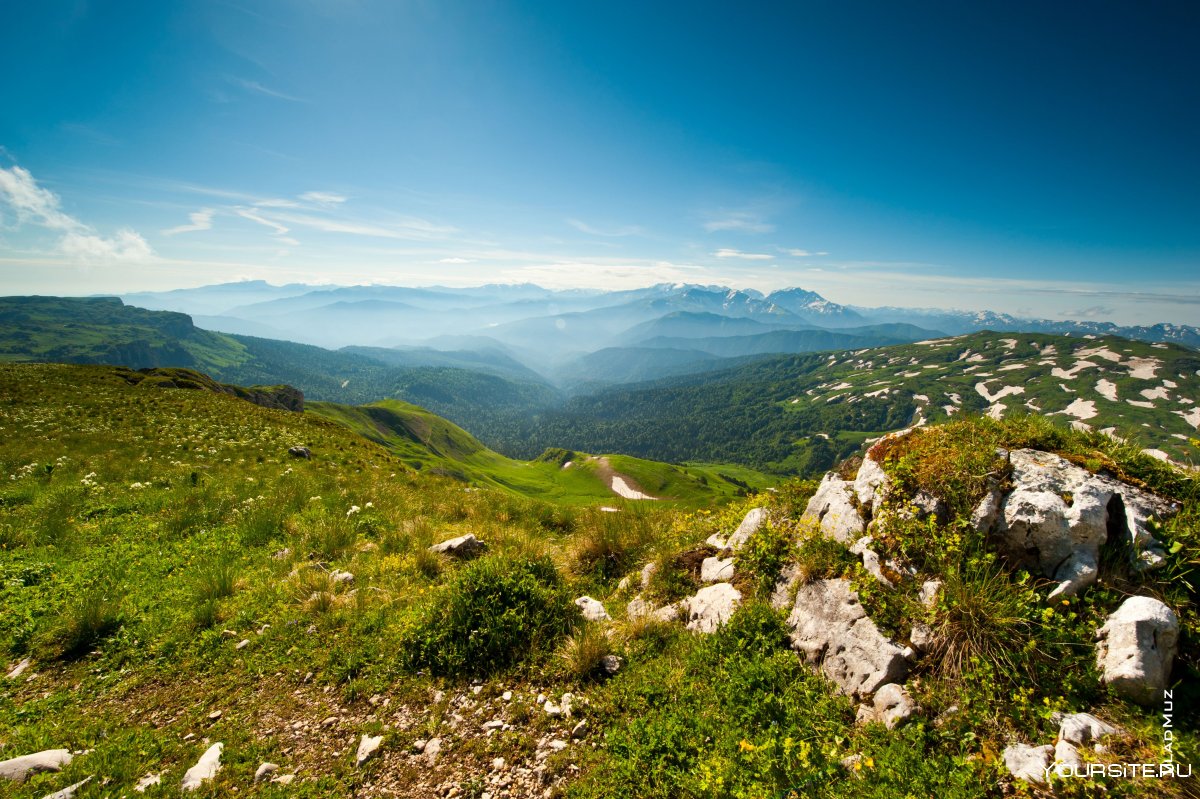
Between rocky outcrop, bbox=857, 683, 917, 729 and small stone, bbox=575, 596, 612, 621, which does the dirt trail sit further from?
rocky outcrop, bbox=857, 683, 917, 729

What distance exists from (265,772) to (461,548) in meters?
5.14

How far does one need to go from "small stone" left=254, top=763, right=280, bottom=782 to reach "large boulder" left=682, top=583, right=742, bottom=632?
18.1ft

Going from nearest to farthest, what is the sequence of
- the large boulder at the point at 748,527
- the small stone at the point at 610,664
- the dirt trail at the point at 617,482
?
the small stone at the point at 610,664 → the large boulder at the point at 748,527 → the dirt trail at the point at 617,482

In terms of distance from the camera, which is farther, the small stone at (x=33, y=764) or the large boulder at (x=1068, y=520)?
the large boulder at (x=1068, y=520)

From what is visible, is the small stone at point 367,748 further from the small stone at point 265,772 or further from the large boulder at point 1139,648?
the large boulder at point 1139,648

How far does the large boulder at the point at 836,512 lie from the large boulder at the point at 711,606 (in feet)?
6.09

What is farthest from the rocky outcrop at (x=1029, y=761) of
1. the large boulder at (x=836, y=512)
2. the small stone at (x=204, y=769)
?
the small stone at (x=204, y=769)

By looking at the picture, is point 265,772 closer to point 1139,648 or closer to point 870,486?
point 870,486

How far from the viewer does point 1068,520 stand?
5.35 m

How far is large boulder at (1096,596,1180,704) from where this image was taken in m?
4.33

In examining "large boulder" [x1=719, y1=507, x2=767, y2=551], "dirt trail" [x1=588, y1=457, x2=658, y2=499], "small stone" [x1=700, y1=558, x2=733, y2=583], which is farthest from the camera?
"dirt trail" [x1=588, y1=457, x2=658, y2=499]

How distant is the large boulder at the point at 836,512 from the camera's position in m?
7.04

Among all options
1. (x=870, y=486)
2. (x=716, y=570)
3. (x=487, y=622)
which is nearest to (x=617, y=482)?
(x=716, y=570)

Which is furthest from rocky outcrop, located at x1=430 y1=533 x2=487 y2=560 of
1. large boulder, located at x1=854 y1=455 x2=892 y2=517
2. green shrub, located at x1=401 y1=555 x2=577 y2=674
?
large boulder, located at x1=854 y1=455 x2=892 y2=517
